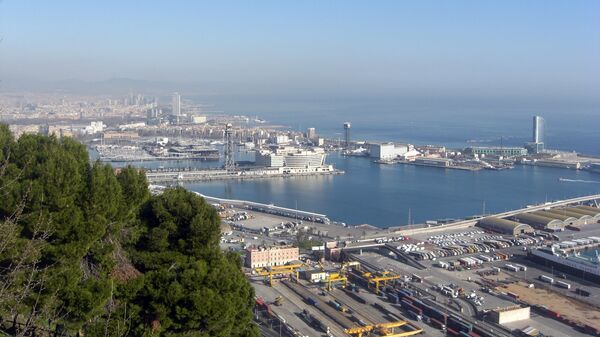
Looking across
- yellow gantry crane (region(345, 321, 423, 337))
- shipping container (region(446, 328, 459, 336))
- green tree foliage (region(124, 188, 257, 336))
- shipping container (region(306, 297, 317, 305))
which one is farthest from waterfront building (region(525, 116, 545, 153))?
green tree foliage (region(124, 188, 257, 336))

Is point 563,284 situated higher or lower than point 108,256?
lower

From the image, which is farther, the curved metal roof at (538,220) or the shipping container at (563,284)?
the curved metal roof at (538,220)

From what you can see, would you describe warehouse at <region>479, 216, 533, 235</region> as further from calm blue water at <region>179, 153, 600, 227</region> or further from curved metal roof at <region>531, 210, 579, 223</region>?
calm blue water at <region>179, 153, 600, 227</region>

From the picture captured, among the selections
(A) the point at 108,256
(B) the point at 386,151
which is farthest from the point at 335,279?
(B) the point at 386,151

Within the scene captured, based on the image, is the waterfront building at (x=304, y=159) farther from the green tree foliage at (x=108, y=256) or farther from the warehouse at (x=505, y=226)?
the green tree foliage at (x=108, y=256)

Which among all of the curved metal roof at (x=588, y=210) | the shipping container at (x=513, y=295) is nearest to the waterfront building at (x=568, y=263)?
the shipping container at (x=513, y=295)

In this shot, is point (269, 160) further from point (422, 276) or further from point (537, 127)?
point (537, 127)
